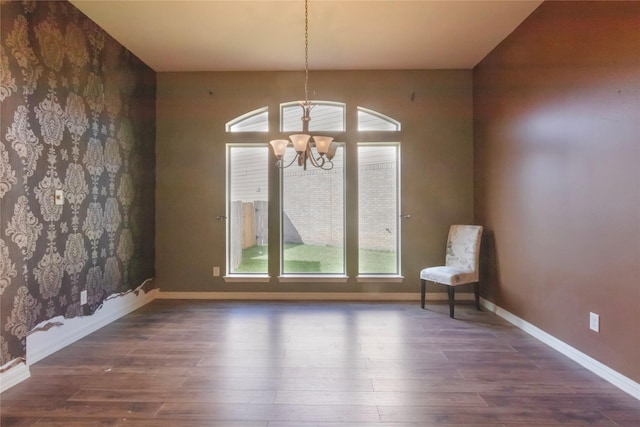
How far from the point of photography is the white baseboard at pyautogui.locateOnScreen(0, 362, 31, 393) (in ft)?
6.80

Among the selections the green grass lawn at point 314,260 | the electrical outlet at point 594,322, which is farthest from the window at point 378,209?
the electrical outlet at point 594,322

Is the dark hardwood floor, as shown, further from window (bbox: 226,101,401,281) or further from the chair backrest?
window (bbox: 226,101,401,281)

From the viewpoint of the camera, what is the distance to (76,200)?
2838mm

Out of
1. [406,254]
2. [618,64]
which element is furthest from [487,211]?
[618,64]

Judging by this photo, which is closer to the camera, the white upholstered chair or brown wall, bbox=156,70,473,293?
the white upholstered chair

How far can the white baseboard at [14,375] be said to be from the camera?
2072 mm

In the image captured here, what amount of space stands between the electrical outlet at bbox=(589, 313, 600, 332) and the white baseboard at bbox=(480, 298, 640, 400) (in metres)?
0.23

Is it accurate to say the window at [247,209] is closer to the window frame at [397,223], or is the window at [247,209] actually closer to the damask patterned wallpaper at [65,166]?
the damask patterned wallpaper at [65,166]

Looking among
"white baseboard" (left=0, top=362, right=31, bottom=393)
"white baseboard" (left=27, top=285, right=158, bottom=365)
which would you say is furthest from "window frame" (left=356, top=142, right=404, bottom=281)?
"white baseboard" (left=0, top=362, right=31, bottom=393)

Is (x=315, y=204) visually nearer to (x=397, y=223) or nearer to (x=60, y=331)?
(x=397, y=223)

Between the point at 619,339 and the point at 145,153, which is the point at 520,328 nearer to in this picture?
the point at 619,339

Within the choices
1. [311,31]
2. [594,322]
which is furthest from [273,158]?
[594,322]

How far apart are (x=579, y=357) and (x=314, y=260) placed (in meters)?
2.77

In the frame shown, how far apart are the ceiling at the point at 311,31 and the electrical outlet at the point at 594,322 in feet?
8.63
